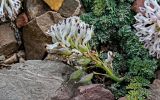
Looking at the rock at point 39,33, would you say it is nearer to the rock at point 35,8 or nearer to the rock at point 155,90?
the rock at point 35,8

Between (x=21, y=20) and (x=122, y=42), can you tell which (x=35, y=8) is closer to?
(x=21, y=20)

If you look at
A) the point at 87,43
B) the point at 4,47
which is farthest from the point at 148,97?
the point at 4,47

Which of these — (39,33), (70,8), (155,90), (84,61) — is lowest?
(155,90)

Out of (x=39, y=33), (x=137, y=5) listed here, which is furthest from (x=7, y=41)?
(x=137, y=5)

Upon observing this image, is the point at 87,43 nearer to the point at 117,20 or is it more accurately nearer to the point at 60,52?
the point at 60,52

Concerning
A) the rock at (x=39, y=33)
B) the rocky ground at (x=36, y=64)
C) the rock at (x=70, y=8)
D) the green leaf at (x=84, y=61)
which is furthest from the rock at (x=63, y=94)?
the rock at (x=70, y=8)

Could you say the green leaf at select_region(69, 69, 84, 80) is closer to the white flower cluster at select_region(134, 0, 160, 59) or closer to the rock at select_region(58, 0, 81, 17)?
the white flower cluster at select_region(134, 0, 160, 59)

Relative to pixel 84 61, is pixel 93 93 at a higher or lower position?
lower

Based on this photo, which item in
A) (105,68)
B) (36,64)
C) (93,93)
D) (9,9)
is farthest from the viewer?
(9,9)
